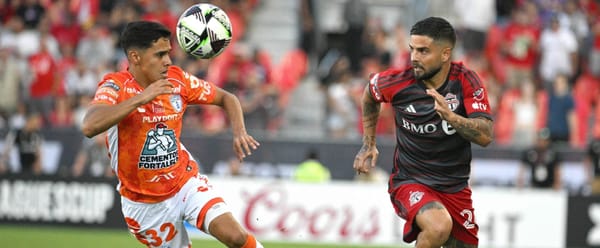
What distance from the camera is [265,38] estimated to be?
2334cm

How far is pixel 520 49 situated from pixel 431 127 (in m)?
12.8

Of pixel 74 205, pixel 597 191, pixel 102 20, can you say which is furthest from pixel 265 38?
pixel 597 191

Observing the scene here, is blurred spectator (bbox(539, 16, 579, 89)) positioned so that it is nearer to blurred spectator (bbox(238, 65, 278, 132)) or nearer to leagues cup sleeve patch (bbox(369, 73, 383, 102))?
blurred spectator (bbox(238, 65, 278, 132))

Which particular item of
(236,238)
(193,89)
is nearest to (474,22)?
(193,89)

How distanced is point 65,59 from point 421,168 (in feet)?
45.9

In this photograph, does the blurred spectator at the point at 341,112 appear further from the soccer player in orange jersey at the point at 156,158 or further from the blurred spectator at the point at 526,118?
the soccer player in orange jersey at the point at 156,158

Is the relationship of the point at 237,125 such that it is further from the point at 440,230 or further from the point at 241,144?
the point at 440,230

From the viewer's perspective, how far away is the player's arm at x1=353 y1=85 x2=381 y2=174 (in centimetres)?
946

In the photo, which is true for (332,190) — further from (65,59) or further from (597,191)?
(65,59)

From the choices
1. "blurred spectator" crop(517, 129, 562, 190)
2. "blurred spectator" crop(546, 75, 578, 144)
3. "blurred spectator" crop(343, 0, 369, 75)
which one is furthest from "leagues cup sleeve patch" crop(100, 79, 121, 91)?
"blurred spectator" crop(343, 0, 369, 75)

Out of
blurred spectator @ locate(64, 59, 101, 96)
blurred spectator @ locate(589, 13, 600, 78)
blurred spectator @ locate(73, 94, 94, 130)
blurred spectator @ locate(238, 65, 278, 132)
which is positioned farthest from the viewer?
blurred spectator @ locate(589, 13, 600, 78)

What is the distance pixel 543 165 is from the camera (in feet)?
60.9

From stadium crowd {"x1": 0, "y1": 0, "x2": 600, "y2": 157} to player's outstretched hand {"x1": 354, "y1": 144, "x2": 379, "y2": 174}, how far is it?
1048 centimetres

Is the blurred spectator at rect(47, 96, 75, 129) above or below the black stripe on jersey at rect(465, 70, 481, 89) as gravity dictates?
below
